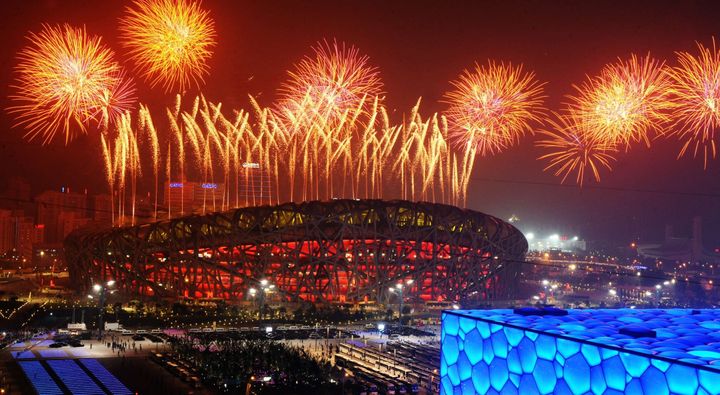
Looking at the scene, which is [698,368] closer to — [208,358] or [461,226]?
[208,358]

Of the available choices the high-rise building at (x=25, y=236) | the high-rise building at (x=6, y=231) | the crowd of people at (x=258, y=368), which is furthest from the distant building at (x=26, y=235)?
the crowd of people at (x=258, y=368)

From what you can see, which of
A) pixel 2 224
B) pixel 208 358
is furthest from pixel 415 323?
pixel 2 224

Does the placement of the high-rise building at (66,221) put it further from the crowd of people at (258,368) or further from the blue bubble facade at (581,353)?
the blue bubble facade at (581,353)

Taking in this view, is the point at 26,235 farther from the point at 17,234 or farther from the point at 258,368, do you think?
the point at 258,368

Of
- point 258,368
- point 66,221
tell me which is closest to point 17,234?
point 66,221

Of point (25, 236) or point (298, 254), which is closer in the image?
point (298, 254)

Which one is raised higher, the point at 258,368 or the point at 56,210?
the point at 56,210
